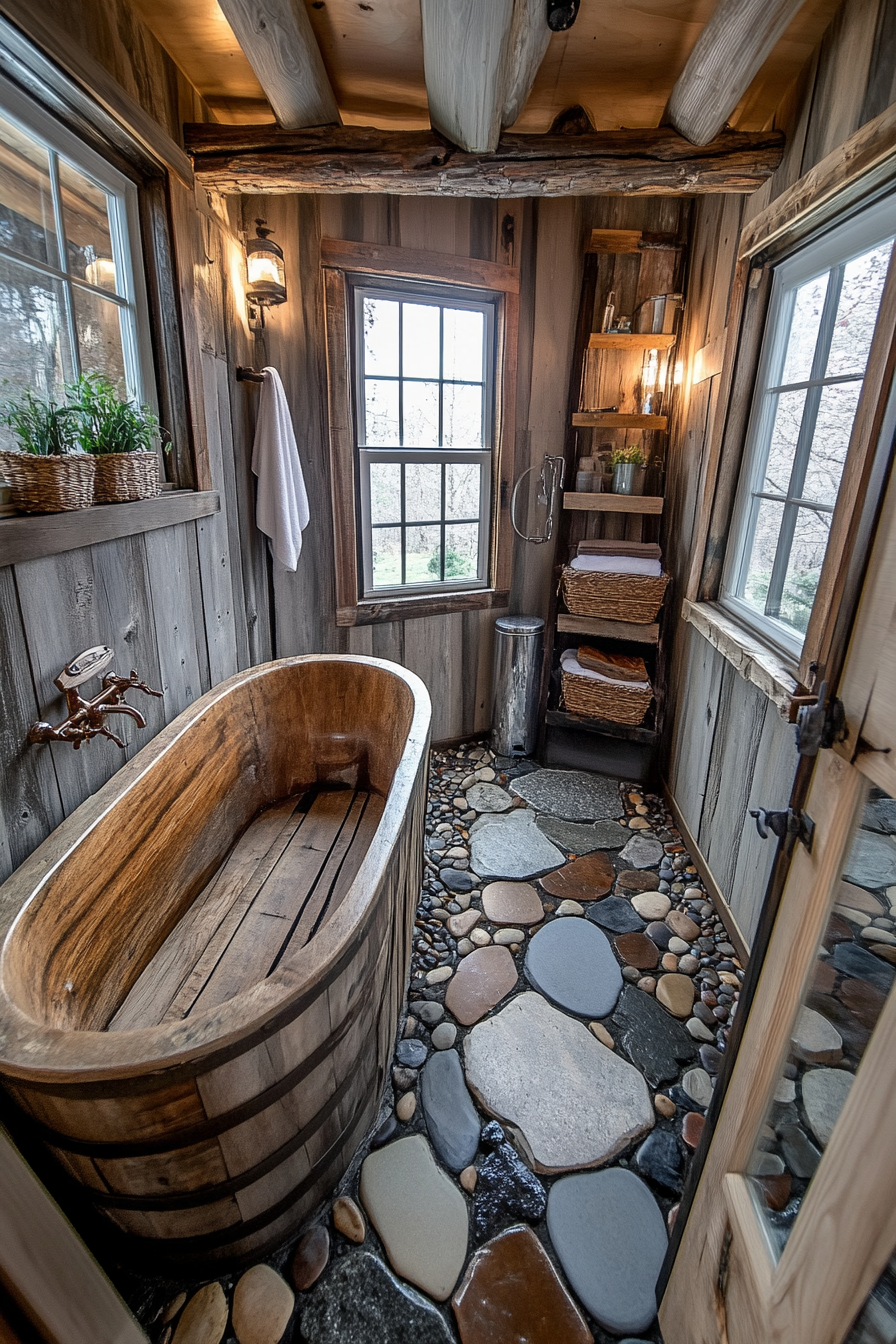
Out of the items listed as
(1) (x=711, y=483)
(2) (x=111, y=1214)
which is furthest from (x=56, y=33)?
(2) (x=111, y=1214)

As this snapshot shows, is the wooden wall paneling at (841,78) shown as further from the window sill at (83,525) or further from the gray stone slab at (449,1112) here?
the gray stone slab at (449,1112)

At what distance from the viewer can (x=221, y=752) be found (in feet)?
6.57

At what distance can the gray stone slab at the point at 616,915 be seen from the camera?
203cm

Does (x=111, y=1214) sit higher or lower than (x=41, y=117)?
lower

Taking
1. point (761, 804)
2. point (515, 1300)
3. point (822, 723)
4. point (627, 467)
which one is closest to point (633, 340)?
point (627, 467)

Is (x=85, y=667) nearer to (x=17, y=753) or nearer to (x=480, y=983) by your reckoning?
(x=17, y=753)

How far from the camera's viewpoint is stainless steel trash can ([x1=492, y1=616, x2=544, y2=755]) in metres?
2.99

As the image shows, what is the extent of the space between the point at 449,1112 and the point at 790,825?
3.85 ft

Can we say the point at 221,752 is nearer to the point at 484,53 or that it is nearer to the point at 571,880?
the point at 571,880

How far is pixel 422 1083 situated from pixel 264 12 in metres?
2.64

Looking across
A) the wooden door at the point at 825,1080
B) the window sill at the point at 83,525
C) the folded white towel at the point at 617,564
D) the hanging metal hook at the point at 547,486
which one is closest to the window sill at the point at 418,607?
the hanging metal hook at the point at 547,486

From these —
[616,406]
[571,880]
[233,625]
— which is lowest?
[571,880]

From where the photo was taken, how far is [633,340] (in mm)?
2668

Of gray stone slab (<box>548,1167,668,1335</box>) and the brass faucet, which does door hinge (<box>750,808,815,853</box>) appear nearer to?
gray stone slab (<box>548,1167,668,1335</box>)
